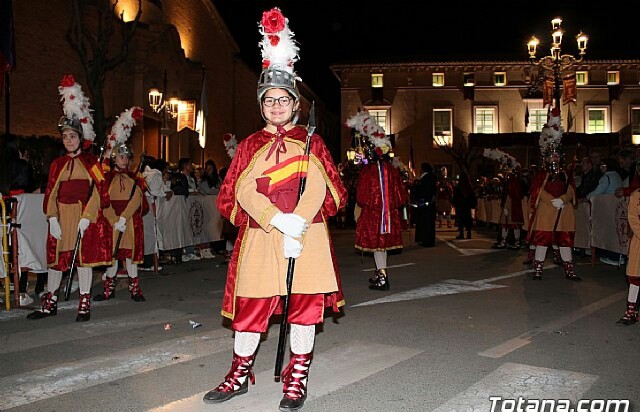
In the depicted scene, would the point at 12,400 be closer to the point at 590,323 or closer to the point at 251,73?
Result: the point at 590,323

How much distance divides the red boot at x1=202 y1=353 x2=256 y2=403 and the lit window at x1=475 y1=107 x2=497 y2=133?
161 feet

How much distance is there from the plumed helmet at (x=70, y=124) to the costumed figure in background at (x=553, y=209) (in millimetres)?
6936

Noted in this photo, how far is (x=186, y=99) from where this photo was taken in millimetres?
28547

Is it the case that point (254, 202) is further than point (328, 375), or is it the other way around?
point (328, 375)

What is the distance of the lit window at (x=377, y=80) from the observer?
51.0 meters

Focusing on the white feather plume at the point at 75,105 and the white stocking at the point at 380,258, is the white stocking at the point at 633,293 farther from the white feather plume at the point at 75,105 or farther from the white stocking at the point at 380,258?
the white feather plume at the point at 75,105

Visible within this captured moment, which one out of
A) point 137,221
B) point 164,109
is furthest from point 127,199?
point 164,109

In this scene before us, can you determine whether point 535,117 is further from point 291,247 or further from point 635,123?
point 291,247

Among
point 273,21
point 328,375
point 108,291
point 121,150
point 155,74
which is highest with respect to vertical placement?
point 155,74

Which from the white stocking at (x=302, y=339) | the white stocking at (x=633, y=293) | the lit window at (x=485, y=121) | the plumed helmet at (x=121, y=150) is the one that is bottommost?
the white stocking at (x=633, y=293)

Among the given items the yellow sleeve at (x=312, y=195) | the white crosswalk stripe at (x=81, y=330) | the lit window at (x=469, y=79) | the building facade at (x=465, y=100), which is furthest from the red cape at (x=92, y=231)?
the lit window at (x=469, y=79)

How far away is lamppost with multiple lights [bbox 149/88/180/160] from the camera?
23.1 metres

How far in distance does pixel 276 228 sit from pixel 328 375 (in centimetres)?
143

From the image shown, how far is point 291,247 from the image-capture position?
3990mm
